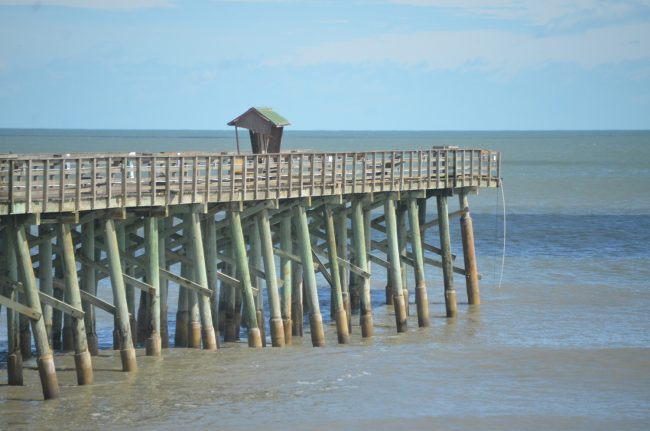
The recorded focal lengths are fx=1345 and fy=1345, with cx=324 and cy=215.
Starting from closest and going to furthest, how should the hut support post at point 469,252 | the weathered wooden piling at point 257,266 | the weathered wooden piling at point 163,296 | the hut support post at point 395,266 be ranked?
the weathered wooden piling at point 163,296
the weathered wooden piling at point 257,266
the hut support post at point 395,266
the hut support post at point 469,252

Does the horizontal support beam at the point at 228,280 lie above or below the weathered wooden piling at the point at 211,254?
below

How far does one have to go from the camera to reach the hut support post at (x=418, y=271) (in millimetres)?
35375

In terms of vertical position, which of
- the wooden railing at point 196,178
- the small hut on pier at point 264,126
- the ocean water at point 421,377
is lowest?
the ocean water at point 421,377

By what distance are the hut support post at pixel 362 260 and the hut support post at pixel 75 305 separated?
30.3 ft

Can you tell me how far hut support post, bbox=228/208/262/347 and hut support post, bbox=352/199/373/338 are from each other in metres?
3.80

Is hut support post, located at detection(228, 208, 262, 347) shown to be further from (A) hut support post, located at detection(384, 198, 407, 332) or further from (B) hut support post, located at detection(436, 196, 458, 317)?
(B) hut support post, located at detection(436, 196, 458, 317)

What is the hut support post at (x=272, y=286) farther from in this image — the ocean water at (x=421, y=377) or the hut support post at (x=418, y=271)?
the hut support post at (x=418, y=271)

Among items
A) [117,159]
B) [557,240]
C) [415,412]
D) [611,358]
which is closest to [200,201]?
[117,159]

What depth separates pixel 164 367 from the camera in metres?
28.3

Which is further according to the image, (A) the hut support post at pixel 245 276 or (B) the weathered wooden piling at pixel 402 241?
(B) the weathered wooden piling at pixel 402 241

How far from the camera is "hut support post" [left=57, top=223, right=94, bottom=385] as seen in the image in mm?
25766

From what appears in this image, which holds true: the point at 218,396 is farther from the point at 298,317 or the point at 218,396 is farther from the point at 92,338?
the point at 298,317

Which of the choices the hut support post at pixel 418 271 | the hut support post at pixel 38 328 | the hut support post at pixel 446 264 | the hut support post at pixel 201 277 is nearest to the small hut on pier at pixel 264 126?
the hut support post at pixel 418 271

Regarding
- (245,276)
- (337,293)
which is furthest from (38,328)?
(337,293)
